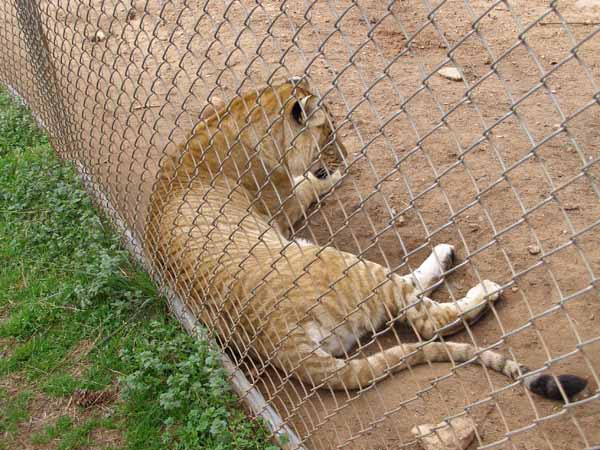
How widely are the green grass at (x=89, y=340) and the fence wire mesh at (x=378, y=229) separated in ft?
0.61

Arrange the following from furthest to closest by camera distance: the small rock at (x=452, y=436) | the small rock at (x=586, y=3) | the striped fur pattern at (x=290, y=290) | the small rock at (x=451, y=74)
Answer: the small rock at (x=586, y=3) → the small rock at (x=451, y=74) → the striped fur pattern at (x=290, y=290) → the small rock at (x=452, y=436)

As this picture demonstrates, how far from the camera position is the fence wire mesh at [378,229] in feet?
8.82

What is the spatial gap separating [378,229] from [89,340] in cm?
200

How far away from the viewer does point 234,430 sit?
3.07m

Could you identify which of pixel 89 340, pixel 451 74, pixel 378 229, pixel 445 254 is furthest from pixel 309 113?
pixel 451 74

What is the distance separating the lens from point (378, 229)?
446 centimetres

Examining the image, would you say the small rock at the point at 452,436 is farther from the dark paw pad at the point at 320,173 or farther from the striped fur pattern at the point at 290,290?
the dark paw pad at the point at 320,173

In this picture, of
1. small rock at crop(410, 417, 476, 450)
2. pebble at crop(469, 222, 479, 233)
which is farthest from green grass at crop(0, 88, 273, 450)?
pebble at crop(469, 222, 479, 233)

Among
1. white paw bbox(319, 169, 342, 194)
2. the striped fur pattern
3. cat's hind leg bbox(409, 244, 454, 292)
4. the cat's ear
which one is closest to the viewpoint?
the striped fur pattern

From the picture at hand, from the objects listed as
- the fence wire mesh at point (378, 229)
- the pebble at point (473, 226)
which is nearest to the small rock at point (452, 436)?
the fence wire mesh at point (378, 229)

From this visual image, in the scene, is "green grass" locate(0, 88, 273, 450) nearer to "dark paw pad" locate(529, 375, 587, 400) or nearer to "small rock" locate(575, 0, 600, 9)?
"dark paw pad" locate(529, 375, 587, 400)

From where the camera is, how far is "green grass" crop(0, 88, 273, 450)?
319 cm

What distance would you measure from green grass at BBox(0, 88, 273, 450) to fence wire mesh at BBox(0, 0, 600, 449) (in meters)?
0.18

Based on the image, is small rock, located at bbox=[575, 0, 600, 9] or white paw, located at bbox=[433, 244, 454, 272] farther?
small rock, located at bbox=[575, 0, 600, 9]
